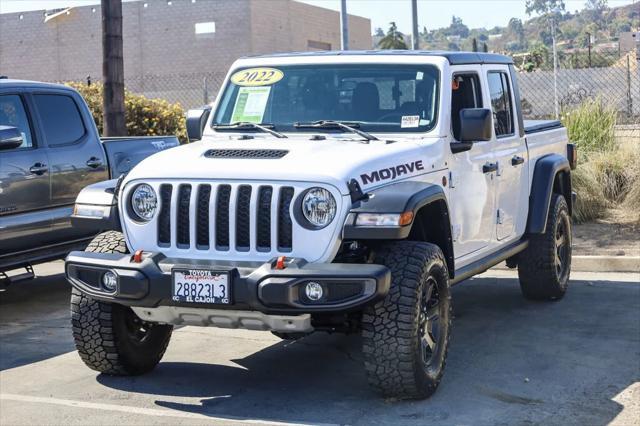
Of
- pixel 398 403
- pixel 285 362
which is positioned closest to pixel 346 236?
pixel 398 403

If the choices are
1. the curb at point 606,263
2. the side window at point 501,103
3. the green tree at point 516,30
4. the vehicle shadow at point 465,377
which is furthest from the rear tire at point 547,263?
the green tree at point 516,30

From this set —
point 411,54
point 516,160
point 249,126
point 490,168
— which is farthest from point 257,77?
A: point 516,160

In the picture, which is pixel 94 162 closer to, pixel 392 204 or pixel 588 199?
pixel 392 204

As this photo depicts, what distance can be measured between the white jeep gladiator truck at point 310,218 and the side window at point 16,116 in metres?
2.22

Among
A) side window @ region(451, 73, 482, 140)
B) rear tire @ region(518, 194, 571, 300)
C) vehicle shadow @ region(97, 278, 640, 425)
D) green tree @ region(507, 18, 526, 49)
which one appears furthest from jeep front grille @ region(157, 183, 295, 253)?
green tree @ region(507, 18, 526, 49)

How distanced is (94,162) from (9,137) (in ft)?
4.21

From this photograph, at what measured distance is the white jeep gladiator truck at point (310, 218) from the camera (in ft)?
18.7

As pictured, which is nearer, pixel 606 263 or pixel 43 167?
pixel 43 167

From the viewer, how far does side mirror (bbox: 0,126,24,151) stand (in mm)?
8477

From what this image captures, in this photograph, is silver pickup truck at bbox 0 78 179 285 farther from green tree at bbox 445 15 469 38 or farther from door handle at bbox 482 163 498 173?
green tree at bbox 445 15 469 38

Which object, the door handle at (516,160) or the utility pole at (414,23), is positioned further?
the utility pole at (414,23)

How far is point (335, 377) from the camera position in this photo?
6.61 metres

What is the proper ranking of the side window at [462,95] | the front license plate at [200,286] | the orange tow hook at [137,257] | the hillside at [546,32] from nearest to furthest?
the front license plate at [200,286]
the orange tow hook at [137,257]
the side window at [462,95]
the hillside at [546,32]

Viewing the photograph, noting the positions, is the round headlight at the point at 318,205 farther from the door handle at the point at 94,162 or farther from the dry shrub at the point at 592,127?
the dry shrub at the point at 592,127
